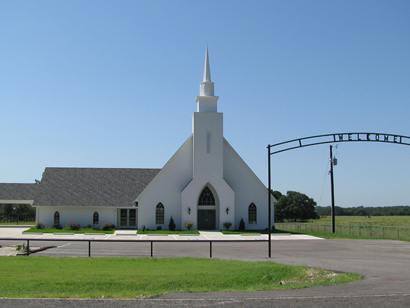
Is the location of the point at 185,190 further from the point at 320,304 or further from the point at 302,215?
the point at 302,215

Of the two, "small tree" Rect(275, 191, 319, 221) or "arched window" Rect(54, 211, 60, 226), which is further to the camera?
"small tree" Rect(275, 191, 319, 221)

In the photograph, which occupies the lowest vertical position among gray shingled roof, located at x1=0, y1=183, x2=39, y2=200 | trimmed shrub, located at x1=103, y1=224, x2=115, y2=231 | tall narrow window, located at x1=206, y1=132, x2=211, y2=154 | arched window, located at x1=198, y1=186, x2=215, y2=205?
trimmed shrub, located at x1=103, y1=224, x2=115, y2=231

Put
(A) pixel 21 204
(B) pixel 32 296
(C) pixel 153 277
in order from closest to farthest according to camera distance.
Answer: (B) pixel 32 296 < (C) pixel 153 277 < (A) pixel 21 204

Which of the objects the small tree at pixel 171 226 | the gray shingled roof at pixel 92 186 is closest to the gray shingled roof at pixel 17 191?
the gray shingled roof at pixel 92 186

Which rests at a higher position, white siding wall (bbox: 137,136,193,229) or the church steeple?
the church steeple

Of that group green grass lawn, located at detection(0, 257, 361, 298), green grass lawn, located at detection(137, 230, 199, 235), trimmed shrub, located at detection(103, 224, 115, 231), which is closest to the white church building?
trimmed shrub, located at detection(103, 224, 115, 231)

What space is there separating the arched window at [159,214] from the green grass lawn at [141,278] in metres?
31.2

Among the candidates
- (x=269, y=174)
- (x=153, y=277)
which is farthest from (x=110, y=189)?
(x=153, y=277)

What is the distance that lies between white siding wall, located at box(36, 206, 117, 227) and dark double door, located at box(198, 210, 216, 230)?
863 cm

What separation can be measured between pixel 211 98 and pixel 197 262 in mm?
33107

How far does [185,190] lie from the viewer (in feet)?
168

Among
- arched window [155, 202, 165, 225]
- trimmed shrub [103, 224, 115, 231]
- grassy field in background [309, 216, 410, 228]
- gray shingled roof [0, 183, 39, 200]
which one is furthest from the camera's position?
grassy field in background [309, 216, 410, 228]

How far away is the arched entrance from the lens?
A: 172ft

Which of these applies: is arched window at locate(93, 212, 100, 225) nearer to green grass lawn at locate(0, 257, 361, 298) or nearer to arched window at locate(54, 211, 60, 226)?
arched window at locate(54, 211, 60, 226)
